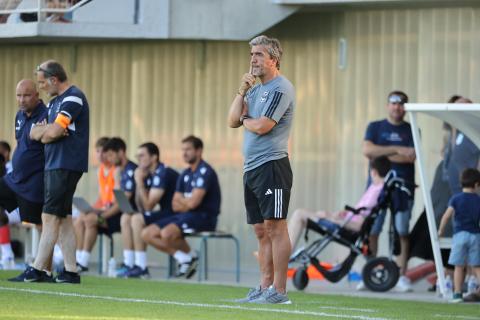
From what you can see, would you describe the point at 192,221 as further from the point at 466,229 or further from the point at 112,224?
the point at 466,229

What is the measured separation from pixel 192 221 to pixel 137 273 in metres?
0.90

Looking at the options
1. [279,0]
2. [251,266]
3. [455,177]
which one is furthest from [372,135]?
[251,266]

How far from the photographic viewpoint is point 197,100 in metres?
19.2

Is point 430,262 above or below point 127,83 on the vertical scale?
below

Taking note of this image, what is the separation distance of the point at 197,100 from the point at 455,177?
5.30 m

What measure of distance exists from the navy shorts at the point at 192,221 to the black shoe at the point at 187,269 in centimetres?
42

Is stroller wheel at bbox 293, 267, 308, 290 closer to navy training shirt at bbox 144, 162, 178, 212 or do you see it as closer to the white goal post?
the white goal post

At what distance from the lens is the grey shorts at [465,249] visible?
13422mm

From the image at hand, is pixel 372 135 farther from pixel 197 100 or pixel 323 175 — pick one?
pixel 197 100

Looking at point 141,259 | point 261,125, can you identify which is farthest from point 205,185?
point 261,125

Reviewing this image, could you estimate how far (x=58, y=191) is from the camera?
12.4 m

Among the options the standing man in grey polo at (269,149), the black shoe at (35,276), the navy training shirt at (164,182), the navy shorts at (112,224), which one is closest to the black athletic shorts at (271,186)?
the standing man in grey polo at (269,149)

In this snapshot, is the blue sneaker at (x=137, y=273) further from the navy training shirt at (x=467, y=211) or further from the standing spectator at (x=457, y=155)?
the navy training shirt at (x=467, y=211)

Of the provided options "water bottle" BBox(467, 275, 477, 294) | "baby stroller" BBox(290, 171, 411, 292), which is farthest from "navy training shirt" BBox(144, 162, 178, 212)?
"water bottle" BBox(467, 275, 477, 294)
